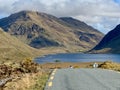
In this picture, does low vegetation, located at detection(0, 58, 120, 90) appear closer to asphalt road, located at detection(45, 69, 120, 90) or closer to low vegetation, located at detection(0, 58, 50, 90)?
low vegetation, located at detection(0, 58, 50, 90)

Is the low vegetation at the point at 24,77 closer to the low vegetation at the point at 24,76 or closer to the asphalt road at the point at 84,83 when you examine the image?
the low vegetation at the point at 24,76

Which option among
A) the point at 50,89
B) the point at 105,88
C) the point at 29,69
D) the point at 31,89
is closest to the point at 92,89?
the point at 105,88

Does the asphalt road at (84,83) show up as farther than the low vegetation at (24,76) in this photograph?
No

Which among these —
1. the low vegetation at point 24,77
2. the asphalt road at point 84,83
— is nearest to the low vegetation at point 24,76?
the low vegetation at point 24,77

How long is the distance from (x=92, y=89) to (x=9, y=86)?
4.15 m

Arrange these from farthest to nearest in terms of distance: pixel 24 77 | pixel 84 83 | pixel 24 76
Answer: pixel 24 76
pixel 24 77
pixel 84 83

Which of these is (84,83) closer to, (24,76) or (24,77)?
(24,77)

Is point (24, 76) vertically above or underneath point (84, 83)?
above

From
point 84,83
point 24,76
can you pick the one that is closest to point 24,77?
point 24,76

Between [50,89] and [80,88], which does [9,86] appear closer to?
[50,89]

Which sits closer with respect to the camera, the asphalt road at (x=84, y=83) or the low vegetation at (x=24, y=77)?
the asphalt road at (x=84, y=83)

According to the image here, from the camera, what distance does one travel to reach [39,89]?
61.9 feet

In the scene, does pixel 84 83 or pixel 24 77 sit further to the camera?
pixel 24 77

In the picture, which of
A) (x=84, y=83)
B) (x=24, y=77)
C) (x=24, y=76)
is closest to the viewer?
(x=84, y=83)
